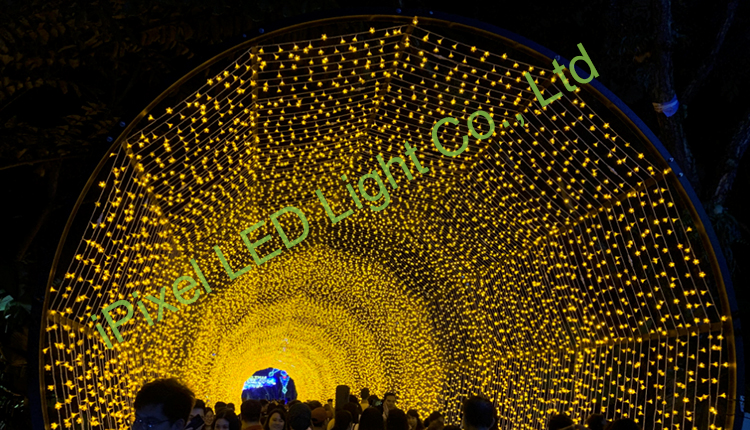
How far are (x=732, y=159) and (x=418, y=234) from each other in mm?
4263

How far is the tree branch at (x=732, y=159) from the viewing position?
10320 mm

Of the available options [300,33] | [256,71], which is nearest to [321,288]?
[300,33]

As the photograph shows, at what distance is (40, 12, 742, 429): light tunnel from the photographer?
5.71 metres

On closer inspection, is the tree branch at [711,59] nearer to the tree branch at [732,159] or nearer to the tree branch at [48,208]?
the tree branch at [732,159]

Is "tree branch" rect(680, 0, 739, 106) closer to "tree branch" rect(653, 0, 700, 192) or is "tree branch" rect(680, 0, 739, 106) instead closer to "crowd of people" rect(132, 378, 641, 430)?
"tree branch" rect(653, 0, 700, 192)

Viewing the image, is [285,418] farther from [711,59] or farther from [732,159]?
[711,59]

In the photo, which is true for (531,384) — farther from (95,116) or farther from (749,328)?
(95,116)

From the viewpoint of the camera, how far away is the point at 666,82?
8.67 meters

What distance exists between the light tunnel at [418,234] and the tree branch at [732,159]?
29.6 inches

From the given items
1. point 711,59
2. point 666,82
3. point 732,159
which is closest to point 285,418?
point 666,82

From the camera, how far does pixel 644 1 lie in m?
10.5

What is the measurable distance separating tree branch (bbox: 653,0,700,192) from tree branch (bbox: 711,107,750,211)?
34.1 inches

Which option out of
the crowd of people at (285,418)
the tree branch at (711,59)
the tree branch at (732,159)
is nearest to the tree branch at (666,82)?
the tree branch at (732,159)

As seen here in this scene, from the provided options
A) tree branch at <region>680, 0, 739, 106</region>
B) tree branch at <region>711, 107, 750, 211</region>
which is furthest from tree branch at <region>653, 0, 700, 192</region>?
tree branch at <region>680, 0, 739, 106</region>
